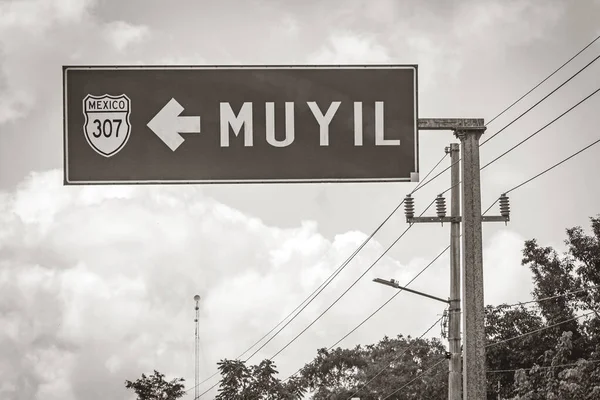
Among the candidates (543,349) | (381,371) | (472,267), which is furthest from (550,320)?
(472,267)

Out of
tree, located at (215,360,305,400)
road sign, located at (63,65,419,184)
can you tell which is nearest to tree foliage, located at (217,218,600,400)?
tree, located at (215,360,305,400)

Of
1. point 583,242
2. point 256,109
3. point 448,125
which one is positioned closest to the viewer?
point 256,109

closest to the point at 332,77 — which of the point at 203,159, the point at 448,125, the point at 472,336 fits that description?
the point at 203,159

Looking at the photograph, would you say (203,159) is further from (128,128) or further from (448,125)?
(448,125)

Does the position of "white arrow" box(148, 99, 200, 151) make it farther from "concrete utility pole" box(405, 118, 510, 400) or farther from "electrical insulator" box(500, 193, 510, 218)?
"electrical insulator" box(500, 193, 510, 218)

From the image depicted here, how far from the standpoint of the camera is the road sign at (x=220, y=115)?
8.74 m

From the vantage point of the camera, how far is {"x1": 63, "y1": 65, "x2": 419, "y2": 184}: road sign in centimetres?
874

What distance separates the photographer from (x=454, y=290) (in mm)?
22766

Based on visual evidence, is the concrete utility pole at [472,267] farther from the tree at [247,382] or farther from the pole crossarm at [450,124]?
the tree at [247,382]

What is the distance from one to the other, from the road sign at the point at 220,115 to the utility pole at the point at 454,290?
1278 centimetres

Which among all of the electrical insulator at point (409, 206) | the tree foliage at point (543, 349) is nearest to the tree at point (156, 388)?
the tree foliage at point (543, 349)

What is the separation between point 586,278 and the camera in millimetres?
45219

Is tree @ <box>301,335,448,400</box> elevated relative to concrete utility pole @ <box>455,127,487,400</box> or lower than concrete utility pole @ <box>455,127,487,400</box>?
lower

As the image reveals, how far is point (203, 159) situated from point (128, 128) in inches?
26.8
